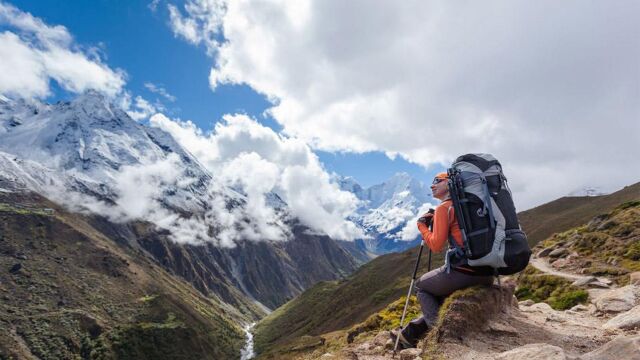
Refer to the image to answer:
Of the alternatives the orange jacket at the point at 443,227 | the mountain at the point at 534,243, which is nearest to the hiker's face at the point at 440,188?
the orange jacket at the point at 443,227

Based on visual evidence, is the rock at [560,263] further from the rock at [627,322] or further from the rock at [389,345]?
the rock at [389,345]

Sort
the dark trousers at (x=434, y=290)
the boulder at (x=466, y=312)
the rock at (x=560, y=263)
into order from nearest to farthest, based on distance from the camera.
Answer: the boulder at (x=466, y=312), the dark trousers at (x=434, y=290), the rock at (x=560, y=263)

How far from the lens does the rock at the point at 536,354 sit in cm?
768

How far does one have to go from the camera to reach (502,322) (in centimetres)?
1113

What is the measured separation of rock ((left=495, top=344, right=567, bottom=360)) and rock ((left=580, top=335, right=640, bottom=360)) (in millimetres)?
623

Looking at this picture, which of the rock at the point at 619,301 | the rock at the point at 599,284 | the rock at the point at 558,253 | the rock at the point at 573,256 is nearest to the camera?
the rock at the point at 619,301

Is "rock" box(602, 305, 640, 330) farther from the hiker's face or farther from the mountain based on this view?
the mountain

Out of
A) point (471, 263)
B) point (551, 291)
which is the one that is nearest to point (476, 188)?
point (471, 263)

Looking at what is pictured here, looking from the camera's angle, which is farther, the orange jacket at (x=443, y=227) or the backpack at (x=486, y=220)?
the orange jacket at (x=443, y=227)

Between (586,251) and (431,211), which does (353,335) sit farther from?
(586,251)

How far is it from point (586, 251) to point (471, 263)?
31.1 metres

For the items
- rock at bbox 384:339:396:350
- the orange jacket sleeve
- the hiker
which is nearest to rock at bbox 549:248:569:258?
the hiker

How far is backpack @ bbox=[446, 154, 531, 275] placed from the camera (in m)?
9.38

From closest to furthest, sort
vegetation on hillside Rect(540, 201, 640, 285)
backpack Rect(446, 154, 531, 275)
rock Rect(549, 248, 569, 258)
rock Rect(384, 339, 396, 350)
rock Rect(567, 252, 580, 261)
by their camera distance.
A: 1. backpack Rect(446, 154, 531, 275)
2. rock Rect(384, 339, 396, 350)
3. vegetation on hillside Rect(540, 201, 640, 285)
4. rock Rect(567, 252, 580, 261)
5. rock Rect(549, 248, 569, 258)
